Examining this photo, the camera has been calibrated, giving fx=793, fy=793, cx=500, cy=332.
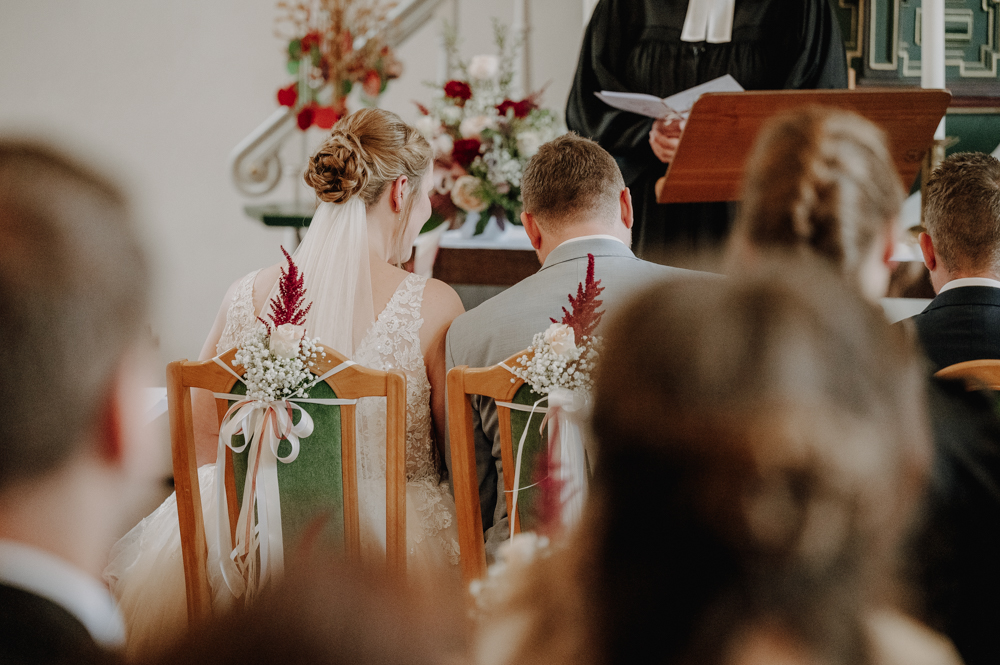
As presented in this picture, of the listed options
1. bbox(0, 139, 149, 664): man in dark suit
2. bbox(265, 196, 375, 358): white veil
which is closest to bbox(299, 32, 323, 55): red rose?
bbox(265, 196, 375, 358): white veil

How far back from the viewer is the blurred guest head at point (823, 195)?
1188 millimetres

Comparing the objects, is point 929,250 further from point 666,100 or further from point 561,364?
point 561,364

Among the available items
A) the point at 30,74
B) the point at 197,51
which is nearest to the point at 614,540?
the point at 197,51

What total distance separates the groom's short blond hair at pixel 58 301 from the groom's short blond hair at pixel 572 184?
5.21 feet

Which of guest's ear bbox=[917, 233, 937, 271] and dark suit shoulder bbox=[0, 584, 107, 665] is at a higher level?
guest's ear bbox=[917, 233, 937, 271]

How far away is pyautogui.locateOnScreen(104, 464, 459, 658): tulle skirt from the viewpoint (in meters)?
1.93

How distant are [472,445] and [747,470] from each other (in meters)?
1.23

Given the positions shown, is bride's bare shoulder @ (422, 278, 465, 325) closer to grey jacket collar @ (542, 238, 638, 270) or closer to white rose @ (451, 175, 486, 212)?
grey jacket collar @ (542, 238, 638, 270)

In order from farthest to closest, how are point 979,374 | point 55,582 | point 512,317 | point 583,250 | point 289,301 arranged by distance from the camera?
point 583,250
point 512,317
point 289,301
point 979,374
point 55,582

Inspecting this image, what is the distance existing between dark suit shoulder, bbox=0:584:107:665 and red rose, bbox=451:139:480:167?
2.83m

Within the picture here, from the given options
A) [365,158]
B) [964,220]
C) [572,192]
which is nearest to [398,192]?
[365,158]

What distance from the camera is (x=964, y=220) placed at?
6.40ft

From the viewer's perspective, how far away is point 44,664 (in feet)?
1.88

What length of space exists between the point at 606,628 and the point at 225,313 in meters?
1.86
